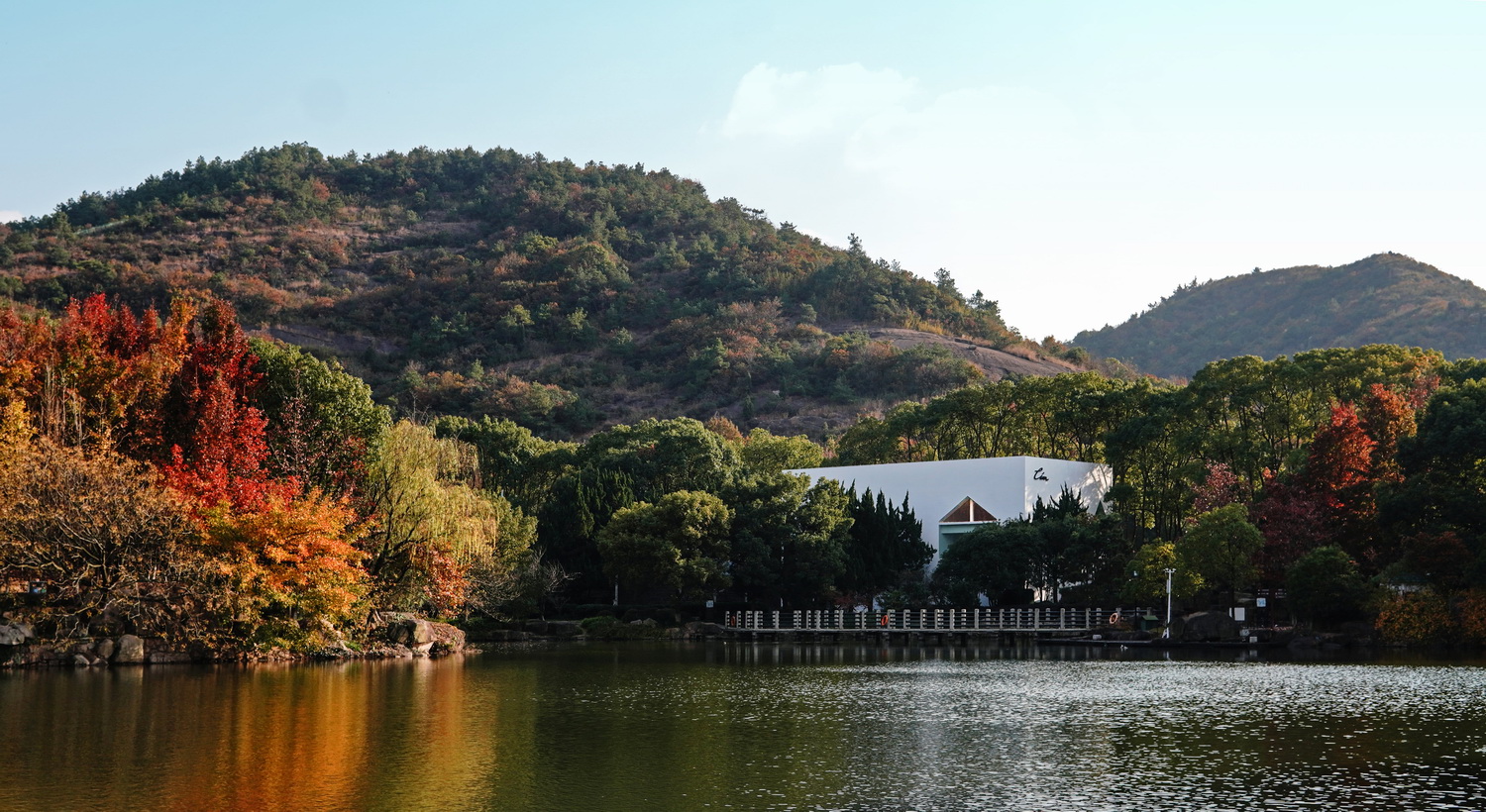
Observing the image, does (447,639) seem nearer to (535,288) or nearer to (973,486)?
(973,486)

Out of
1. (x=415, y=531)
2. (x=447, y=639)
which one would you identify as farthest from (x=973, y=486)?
(x=415, y=531)

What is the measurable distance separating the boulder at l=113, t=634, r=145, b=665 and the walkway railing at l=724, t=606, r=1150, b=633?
2501 cm

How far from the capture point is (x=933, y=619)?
49656mm

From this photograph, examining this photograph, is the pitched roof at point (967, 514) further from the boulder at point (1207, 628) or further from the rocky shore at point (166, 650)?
the rocky shore at point (166, 650)

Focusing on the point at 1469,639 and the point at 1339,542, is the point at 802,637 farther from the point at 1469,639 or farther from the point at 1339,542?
the point at 1469,639

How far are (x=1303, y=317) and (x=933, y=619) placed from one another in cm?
10756

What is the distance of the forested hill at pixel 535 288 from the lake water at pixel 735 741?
217ft

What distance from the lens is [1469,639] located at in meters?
36.1

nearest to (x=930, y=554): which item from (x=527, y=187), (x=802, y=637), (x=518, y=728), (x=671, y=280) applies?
(x=802, y=637)

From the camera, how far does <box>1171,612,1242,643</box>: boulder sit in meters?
40.3

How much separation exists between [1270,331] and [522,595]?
11717 cm

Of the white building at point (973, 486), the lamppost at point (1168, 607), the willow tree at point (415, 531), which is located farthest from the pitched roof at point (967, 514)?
the willow tree at point (415, 531)

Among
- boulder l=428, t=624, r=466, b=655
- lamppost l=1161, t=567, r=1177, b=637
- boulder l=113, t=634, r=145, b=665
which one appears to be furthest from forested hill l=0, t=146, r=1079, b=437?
boulder l=113, t=634, r=145, b=665

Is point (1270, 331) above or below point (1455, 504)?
above
